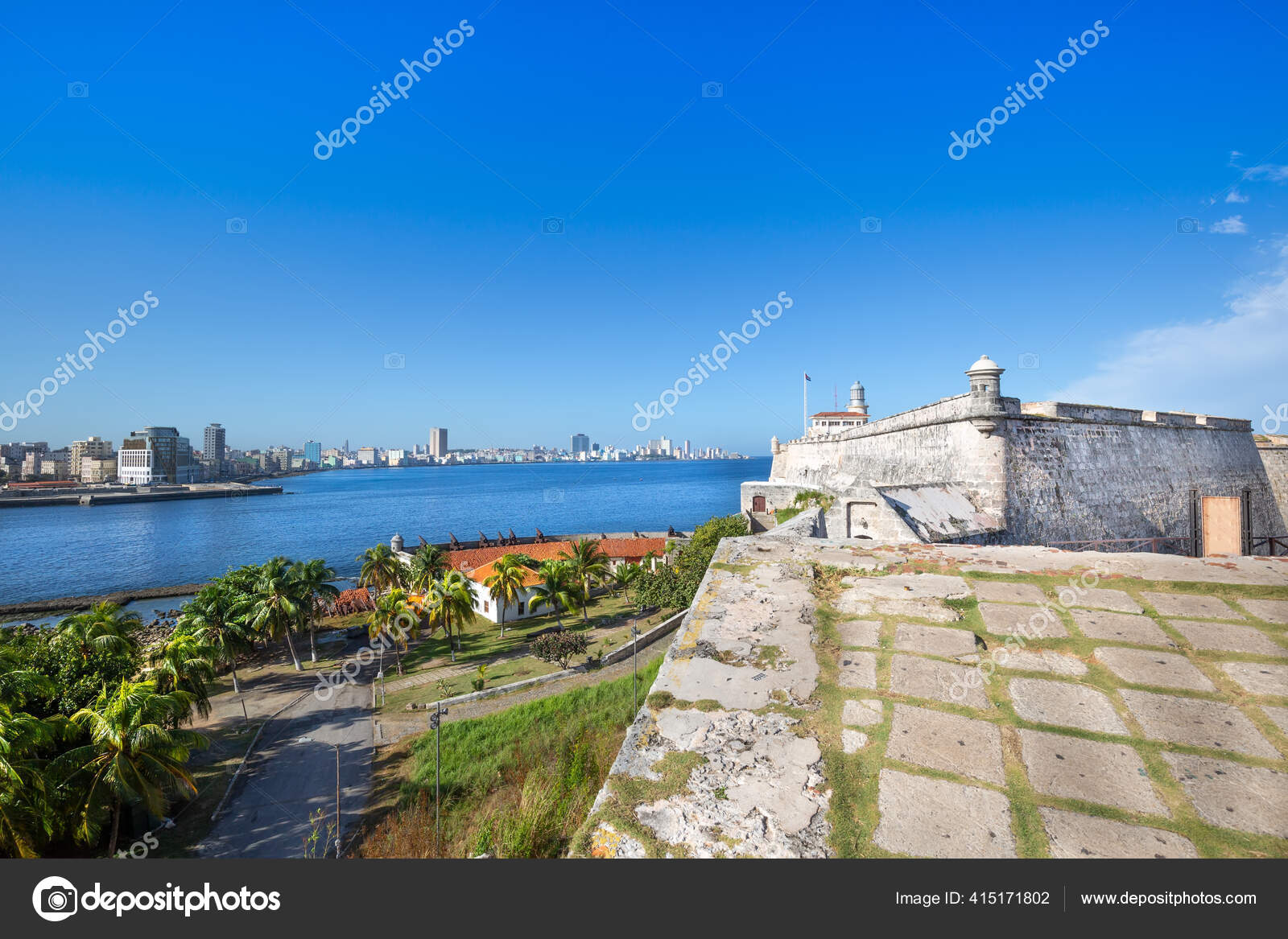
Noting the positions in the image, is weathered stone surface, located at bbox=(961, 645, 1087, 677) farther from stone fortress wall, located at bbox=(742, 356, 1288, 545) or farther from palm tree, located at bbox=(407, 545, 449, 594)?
palm tree, located at bbox=(407, 545, 449, 594)

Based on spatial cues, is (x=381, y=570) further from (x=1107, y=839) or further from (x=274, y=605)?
(x=1107, y=839)

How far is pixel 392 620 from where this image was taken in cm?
2769

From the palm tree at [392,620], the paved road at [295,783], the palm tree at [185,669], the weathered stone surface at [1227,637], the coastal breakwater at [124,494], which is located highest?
the weathered stone surface at [1227,637]

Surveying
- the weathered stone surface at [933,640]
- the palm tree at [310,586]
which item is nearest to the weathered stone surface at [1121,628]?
the weathered stone surface at [933,640]

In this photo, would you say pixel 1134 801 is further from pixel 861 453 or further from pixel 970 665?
pixel 861 453

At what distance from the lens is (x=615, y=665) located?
2334cm

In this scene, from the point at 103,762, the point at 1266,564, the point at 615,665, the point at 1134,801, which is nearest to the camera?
the point at 1134,801

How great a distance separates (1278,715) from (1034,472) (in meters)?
17.3

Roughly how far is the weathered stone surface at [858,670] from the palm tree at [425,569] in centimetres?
3404

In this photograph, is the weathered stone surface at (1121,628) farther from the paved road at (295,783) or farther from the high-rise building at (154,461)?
the high-rise building at (154,461)

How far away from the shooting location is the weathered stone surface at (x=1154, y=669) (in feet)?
8.20

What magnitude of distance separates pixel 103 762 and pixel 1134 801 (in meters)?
18.6

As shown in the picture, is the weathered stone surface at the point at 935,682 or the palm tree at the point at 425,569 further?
the palm tree at the point at 425,569
